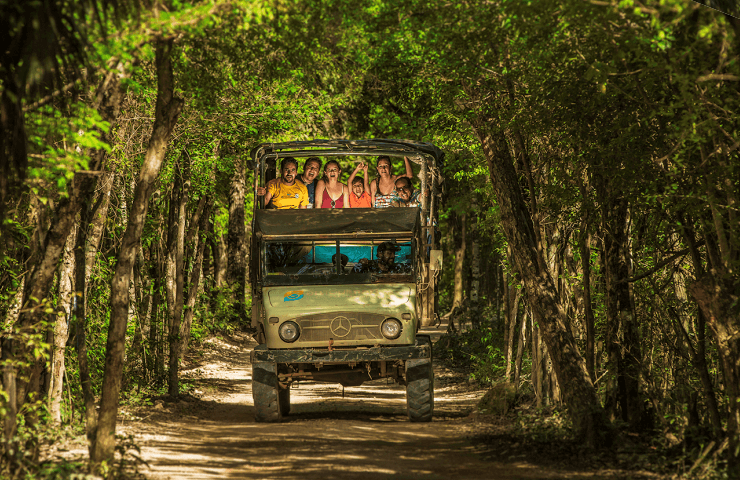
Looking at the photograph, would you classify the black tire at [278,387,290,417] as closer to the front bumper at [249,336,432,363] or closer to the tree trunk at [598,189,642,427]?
the front bumper at [249,336,432,363]

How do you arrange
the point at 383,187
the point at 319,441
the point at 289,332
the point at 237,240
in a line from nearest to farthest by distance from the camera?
the point at 319,441, the point at 289,332, the point at 383,187, the point at 237,240

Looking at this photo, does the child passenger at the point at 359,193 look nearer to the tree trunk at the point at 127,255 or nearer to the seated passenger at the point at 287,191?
the seated passenger at the point at 287,191

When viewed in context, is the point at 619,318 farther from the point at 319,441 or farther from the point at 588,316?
the point at 319,441

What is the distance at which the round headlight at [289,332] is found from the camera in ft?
38.0

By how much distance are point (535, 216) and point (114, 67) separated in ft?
20.9

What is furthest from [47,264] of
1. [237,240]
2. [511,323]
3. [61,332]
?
[237,240]

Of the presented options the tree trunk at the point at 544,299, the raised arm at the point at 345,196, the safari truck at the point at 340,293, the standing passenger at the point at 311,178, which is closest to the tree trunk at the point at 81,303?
the safari truck at the point at 340,293

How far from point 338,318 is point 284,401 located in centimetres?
185

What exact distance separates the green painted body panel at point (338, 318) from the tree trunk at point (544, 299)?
180 centimetres

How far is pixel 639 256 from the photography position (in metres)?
11.9

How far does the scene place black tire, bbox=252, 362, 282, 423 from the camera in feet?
37.8

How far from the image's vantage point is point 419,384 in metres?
11.5

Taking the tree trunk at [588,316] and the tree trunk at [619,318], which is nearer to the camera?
the tree trunk at [619,318]

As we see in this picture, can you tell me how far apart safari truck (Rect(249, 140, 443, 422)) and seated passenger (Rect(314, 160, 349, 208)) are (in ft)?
1.02
